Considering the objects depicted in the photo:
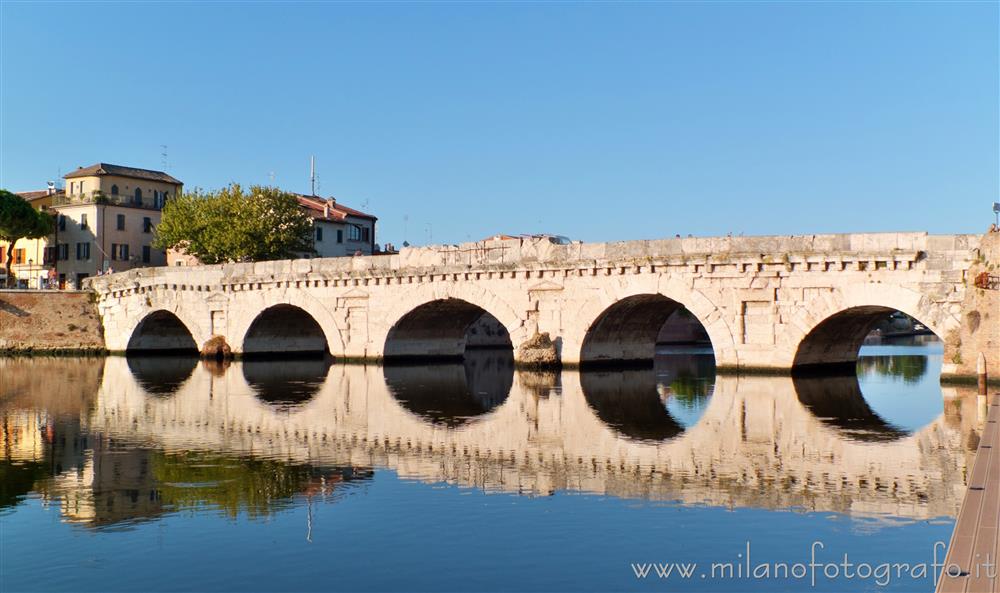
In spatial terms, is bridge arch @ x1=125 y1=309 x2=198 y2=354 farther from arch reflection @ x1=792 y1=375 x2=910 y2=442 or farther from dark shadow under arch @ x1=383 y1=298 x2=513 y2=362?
arch reflection @ x1=792 y1=375 x2=910 y2=442

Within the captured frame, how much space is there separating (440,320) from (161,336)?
66.7ft

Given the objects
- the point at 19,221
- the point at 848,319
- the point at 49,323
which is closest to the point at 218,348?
the point at 49,323

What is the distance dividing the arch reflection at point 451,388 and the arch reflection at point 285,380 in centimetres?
285

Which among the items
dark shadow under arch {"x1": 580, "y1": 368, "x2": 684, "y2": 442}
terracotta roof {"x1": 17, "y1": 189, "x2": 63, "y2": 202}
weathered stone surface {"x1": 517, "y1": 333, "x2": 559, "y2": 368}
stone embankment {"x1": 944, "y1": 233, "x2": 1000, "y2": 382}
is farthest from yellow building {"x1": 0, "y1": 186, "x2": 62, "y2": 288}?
stone embankment {"x1": 944, "y1": 233, "x2": 1000, "y2": 382}

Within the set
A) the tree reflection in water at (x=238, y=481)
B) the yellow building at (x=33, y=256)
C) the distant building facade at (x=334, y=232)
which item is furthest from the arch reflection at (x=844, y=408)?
the yellow building at (x=33, y=256)

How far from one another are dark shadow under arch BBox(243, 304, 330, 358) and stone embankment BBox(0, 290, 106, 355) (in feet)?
37.1

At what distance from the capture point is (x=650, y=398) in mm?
31016

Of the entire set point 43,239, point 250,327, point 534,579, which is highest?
point 43,239

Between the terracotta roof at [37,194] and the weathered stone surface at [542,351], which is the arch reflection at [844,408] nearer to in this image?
the weathered stone surface at [542,351]

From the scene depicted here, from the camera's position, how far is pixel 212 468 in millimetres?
18422

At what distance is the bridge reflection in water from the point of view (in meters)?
16.0

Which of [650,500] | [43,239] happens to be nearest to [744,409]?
[650,500]

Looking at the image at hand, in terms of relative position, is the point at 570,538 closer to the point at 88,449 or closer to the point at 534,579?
the point at 534,579

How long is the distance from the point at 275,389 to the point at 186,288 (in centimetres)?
2068
